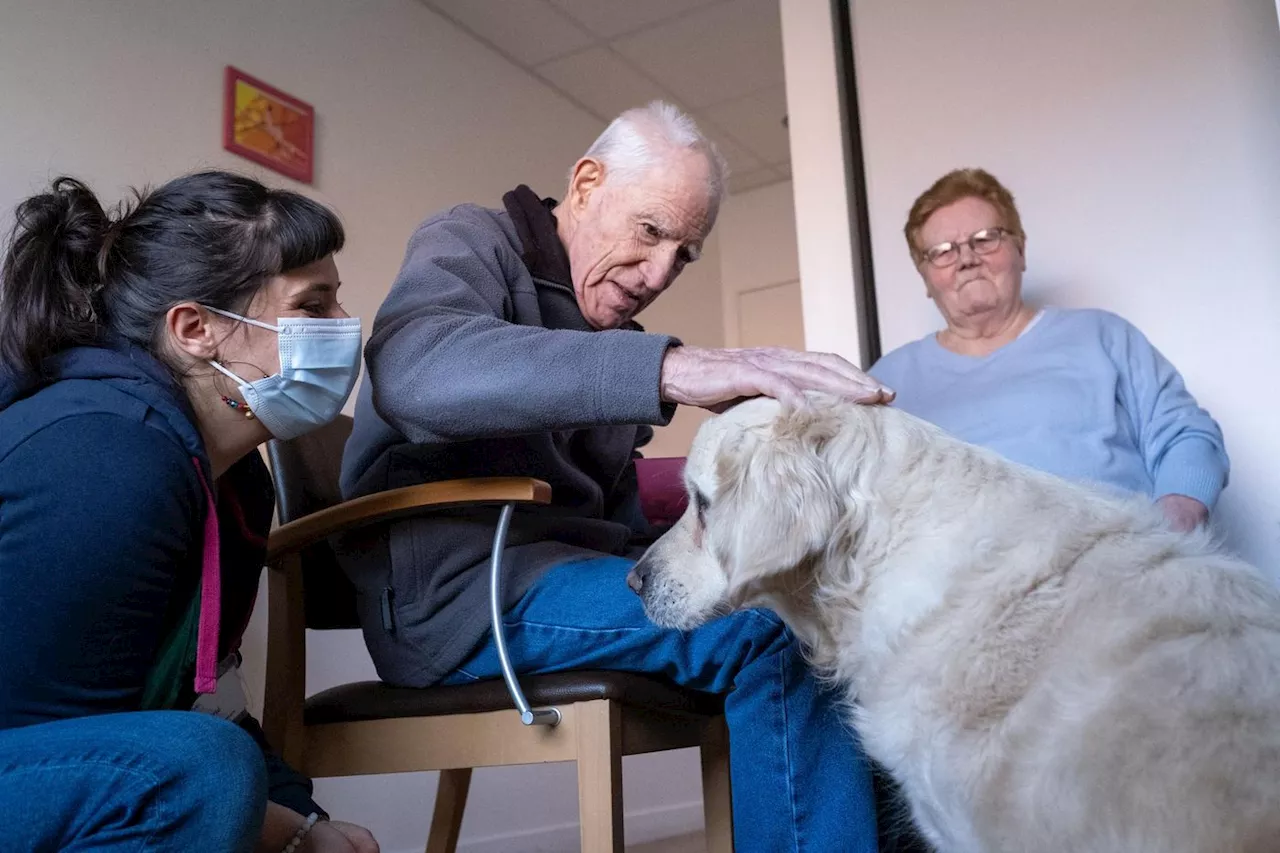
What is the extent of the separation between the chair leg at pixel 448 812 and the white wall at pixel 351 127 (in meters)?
0.56

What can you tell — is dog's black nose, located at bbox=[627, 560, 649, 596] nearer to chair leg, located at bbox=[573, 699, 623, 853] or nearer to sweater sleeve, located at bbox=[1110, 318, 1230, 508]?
chair leg, located at bbox=[573, 699, 623, 853]

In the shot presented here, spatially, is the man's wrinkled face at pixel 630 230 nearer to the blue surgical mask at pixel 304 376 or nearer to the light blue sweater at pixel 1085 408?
the blue surgical mask at pixel 304 376

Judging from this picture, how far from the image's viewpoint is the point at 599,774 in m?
1.30

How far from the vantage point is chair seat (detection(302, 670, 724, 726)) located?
1.33 meters

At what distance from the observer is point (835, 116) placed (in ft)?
9.93

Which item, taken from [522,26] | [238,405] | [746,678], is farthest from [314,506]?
[522,26]

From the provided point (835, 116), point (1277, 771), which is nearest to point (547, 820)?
point (835, 116)

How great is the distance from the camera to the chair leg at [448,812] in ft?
6.56

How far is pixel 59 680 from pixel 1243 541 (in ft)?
7.83

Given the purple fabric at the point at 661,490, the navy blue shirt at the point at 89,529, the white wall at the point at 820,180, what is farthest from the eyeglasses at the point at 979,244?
the navy blue shirt at the point at 89,529

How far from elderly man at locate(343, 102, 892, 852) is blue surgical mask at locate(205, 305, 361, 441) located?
43 mm

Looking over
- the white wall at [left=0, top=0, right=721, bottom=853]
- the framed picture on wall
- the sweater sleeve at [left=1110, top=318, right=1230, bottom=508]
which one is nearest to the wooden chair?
the white wall at [left=0, top=0, right=721, bottom=853]

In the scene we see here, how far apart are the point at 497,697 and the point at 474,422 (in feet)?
1.27

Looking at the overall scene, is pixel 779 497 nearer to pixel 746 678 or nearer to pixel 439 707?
pixel 746 678
